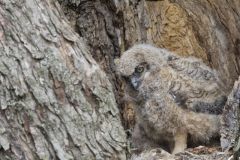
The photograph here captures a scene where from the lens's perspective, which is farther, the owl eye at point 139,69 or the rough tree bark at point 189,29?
the rough tree bark at point 189,29

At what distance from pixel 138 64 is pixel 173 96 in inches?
10.6

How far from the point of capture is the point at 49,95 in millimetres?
2914

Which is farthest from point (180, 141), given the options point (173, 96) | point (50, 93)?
point (50, 93)

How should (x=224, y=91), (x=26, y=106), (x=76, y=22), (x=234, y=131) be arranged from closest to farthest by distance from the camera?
(x=26, y=106), (x=234, y=131), (x=224, y=91), (x=76, y=22)

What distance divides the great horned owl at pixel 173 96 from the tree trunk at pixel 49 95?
0.26 metres

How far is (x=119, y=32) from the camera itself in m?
3.86

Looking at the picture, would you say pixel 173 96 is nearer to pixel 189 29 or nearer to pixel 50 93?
pixel 50 93

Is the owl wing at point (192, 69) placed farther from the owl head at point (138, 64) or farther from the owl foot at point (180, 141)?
the owl foot at point (180, 141)

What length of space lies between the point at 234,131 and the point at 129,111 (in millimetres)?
900

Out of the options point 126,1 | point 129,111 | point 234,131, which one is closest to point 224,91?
point 234,131

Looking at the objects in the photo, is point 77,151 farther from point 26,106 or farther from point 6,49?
point 6,49

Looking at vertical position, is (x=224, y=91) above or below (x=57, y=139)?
below

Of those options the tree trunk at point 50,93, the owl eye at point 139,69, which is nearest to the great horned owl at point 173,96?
the owl eye at point 139,69

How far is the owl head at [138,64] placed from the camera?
3.28 m
